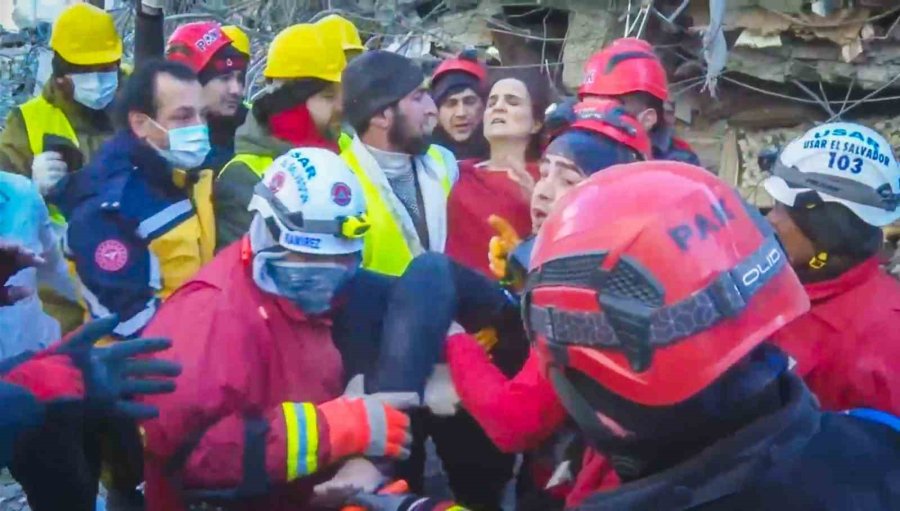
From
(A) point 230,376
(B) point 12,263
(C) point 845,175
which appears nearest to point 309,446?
(A) point 230,376

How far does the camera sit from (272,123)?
4652mm

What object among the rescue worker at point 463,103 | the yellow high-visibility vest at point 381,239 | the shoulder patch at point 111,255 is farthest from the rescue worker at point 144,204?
the rescue worker at point 463,103

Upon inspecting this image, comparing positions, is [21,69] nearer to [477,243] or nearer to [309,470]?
[477,243]

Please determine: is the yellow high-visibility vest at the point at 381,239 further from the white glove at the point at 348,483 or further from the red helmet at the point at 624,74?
the red helmet at the point at 624,74

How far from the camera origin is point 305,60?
15.7ft

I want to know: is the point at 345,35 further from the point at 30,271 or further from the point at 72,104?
the point at 30,271

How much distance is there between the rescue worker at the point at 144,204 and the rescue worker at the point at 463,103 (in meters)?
1.28

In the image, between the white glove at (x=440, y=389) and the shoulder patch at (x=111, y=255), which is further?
the shoulder patch at (x=111, y=255)

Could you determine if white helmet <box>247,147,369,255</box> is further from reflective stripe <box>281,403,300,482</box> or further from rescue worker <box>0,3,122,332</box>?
rescue worker <box>0,3,122,332</box>

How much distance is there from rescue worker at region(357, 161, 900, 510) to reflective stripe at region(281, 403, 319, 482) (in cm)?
101

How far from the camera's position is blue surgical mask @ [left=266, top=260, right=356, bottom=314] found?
2.99 m

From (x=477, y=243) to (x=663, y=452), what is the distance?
97.2 inches

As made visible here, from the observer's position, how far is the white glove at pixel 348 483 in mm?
2684

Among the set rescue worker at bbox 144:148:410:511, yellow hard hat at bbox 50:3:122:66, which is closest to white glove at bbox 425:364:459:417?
rescue worker at bbox 144:148:410:511
